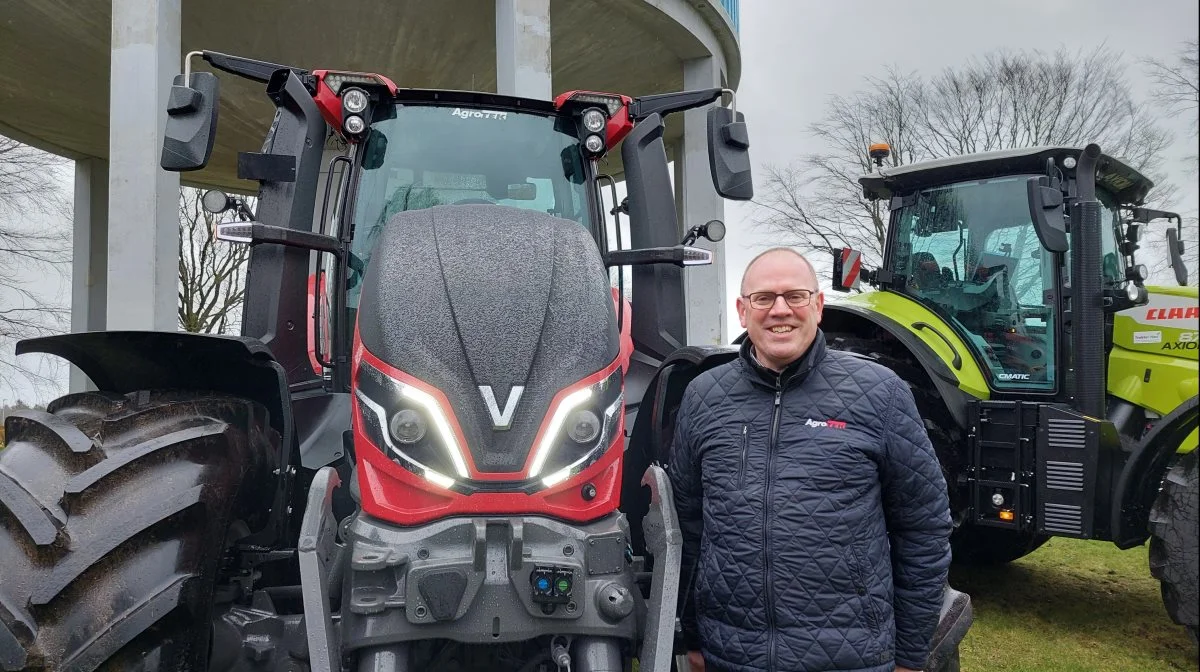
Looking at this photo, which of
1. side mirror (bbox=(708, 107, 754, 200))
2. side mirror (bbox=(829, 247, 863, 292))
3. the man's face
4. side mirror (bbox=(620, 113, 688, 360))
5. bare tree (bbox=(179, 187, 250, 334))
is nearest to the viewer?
the man's face

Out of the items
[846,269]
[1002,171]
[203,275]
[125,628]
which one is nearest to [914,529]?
[125,628]

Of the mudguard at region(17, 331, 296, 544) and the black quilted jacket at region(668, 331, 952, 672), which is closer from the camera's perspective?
the black quilted jacket at region(668, 331, 952, 672)

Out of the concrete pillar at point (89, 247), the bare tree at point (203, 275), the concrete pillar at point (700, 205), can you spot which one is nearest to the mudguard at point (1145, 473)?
the concrete pillar at point (700, 205)

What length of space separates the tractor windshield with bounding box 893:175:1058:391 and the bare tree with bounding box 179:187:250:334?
1511 cm

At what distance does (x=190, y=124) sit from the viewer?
8.62 feet

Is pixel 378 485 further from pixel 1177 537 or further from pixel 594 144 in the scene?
pixel 1177 537

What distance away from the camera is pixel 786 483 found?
2.05m

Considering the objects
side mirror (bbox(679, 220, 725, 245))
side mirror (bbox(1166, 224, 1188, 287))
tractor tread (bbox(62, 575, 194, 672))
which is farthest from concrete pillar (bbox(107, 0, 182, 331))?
side mirror (bbox(1166, 224, 1188, 287))

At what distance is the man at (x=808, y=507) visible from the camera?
2.00 m

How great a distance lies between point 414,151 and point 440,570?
165 cm

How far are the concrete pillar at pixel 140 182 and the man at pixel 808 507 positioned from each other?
6.60 m

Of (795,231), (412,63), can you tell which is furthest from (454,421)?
(795,231)

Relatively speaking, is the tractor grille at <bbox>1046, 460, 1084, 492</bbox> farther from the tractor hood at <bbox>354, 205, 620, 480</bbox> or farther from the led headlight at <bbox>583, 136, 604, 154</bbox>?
the tractor hood at <bbox>354, 205, 620, 480</bbox>

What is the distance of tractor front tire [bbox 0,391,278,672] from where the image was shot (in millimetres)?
1801
